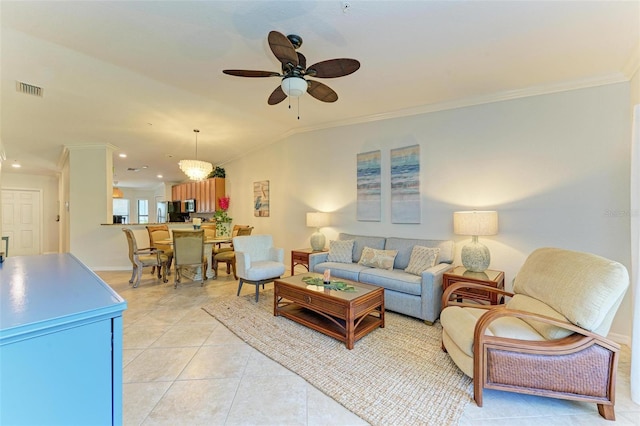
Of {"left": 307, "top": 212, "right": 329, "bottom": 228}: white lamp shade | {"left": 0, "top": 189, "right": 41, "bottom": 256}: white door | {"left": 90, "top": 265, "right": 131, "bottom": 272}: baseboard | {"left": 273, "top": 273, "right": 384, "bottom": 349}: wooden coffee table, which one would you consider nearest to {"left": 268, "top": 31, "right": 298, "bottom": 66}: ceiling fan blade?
{"left": 273, "top": 273, "right": 384, "bottom": 349}: wooden coffee table

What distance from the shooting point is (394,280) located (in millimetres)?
3146

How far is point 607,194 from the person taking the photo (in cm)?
272

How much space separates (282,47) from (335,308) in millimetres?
2221

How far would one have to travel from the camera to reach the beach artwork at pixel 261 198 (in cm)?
601

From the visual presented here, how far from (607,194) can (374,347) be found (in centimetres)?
285

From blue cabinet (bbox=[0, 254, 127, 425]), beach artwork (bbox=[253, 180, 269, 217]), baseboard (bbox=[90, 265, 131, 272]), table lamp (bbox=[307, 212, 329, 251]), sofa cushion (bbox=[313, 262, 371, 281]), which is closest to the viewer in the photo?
blue cabinet (bbox=[0, 254, 127, 425])

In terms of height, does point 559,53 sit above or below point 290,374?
above

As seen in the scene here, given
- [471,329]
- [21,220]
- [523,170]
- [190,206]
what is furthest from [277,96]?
[21,220]

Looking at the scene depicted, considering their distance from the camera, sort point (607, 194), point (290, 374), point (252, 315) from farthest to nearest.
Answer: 1. point (252, 315)
2. point (607, 194)
3. point (290, 374)

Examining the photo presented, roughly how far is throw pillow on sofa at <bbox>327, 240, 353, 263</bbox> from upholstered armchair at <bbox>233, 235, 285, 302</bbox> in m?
0.78

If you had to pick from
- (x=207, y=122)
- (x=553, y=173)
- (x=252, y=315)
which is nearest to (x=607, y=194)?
(x=553, y=173)

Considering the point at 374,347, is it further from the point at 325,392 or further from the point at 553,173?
the point at 553,173

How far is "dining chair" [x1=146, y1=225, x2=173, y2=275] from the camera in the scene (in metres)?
4.96

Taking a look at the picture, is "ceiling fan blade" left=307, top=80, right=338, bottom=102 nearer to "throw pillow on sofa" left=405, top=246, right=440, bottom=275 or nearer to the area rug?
"throw pillow on sofa" left=405, top=246, right=440, bottom=275
